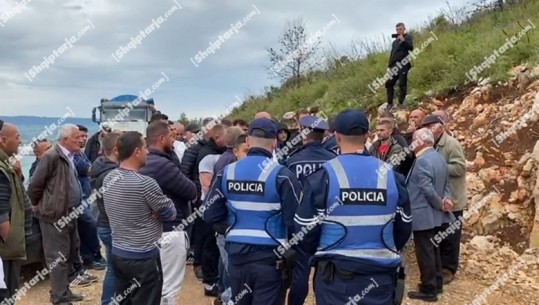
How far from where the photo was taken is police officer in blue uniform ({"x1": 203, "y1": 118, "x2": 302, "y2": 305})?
11.5 ft

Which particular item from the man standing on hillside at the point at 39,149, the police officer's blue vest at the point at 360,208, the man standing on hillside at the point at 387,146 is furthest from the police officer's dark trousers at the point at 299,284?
the man standing on hillside at the point at 39,149

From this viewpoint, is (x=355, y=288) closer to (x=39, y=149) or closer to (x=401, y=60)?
(x=39, y=149)

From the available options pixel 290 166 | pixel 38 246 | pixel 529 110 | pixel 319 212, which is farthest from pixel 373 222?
pixel 529 110

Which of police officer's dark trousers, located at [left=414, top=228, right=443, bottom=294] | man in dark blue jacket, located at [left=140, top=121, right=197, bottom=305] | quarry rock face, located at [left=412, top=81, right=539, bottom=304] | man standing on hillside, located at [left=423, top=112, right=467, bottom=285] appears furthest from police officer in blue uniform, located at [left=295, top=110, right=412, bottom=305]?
quarry rock face, located at [left=412, top=81, right=539, bottom=304]

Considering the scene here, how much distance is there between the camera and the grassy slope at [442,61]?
9742mm

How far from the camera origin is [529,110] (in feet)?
25.6

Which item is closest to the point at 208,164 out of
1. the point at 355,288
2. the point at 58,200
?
the point at 58,200

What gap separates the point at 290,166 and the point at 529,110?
506cm

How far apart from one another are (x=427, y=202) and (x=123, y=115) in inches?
529

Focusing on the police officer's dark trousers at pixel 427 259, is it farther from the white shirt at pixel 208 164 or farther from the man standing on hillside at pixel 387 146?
the white shirt at pixel 208 164

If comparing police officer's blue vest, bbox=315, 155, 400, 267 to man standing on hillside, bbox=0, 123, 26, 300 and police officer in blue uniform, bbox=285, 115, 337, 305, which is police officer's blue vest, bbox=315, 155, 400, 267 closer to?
police officer in blue uniform, bbox=285, 115, 337, 305

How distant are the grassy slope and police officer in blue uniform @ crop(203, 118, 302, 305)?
23.8 ft

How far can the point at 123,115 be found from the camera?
1683 cm

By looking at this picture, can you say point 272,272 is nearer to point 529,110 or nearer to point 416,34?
point 529,110
